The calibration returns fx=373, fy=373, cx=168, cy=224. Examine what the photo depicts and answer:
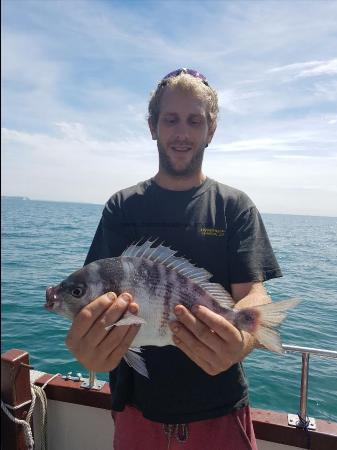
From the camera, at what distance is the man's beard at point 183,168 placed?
2.88 meters

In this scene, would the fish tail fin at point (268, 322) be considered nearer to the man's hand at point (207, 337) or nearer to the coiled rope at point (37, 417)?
the man's hand at point (207, 337)

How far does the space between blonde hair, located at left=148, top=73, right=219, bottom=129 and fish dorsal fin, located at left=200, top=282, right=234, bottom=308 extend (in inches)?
51.2

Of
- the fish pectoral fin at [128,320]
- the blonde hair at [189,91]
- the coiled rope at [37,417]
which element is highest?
the blonde hair at [189,91]

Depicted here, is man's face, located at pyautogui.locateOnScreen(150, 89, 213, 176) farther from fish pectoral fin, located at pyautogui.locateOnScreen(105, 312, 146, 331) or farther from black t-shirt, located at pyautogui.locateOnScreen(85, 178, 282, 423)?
fish pectoral fin, located at pyautogui.locateOnScreen(105, 312, 146, 331)

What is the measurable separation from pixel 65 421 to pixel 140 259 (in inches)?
113

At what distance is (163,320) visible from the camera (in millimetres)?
2354

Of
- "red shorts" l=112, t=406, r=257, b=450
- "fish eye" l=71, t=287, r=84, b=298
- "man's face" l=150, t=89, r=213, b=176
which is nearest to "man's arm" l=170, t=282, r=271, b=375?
"red shorts" l=112, t=406, r=257, b=450

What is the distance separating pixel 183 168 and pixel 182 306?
1.11 meters

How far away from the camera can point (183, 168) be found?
2871 millimetres

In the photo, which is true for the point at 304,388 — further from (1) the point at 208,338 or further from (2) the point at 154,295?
(2) the point at 154,295

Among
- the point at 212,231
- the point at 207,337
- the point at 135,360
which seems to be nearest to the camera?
the point at 207,337

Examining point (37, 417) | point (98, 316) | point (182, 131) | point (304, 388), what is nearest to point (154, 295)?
point (98, 316)

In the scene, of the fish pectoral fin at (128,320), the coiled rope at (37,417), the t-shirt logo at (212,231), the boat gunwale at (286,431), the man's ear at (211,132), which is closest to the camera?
the fish pectoral fin at (128,320)

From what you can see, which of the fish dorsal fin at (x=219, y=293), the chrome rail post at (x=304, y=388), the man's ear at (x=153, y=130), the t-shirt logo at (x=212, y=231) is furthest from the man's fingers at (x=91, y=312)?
the chrome rail post at (x=304, y=388)
